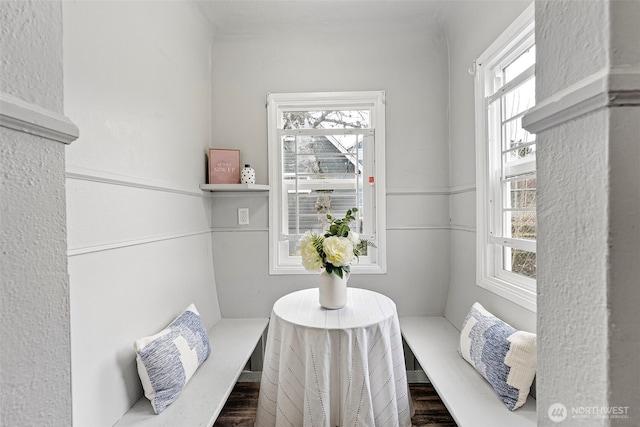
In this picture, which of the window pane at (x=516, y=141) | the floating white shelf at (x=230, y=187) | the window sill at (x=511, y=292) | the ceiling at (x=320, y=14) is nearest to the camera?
the window sill at (x=511, y=292)

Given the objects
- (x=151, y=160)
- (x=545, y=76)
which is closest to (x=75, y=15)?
(x=151, y=160)

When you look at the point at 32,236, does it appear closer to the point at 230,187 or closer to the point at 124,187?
the point at 124,187

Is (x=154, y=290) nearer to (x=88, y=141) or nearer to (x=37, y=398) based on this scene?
(x=88, y=141)

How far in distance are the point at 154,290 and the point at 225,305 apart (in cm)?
87

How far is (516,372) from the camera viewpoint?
125 centimetres

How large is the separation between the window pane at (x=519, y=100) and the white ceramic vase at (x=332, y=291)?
4.02ft

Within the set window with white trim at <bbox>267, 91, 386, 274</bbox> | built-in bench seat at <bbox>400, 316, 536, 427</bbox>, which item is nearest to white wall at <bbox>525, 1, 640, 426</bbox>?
built-in bench seat at <bbox>400, 316, 536, 427</bbox>

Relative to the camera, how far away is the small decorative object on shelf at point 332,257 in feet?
4.99

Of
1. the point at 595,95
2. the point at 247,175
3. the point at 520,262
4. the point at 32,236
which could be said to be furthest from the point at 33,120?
the point at 520,262

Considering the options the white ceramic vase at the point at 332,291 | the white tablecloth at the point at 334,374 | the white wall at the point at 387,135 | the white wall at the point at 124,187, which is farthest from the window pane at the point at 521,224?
the white wall at the point at 124,187

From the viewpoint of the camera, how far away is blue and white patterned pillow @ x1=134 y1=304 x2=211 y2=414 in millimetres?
1275

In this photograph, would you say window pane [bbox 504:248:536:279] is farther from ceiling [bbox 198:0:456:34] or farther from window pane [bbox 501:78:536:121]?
ceiling [bbox 198:0:456:34]

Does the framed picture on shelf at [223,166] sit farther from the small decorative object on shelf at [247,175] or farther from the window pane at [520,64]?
the window pane at [520,64]

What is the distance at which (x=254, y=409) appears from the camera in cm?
188
